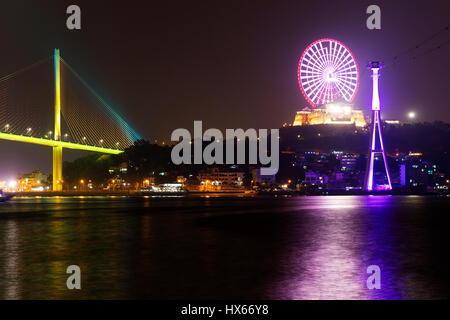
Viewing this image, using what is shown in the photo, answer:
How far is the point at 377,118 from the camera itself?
71.9 meters

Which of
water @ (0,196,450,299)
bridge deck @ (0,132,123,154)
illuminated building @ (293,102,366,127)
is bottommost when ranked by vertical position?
water @ (0,196,450,299)

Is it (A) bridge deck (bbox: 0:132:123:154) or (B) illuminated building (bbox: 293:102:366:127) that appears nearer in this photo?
(A) bridge deck (bbox: 0:132:123:154)

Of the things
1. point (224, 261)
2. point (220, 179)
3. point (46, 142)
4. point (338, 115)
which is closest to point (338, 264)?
point (224, 261)

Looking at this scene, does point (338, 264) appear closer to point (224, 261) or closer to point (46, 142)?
point (224, 261)

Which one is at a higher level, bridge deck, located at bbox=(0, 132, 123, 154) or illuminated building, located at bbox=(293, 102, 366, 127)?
illuminated building, located at bbox=(293, 102, 366, 127)

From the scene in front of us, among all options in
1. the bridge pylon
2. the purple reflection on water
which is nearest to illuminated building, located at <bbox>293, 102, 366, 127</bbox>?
the bridge pylon

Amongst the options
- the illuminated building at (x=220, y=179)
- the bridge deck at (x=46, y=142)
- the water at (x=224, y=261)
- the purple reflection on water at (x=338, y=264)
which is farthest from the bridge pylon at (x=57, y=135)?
the purple reflection on water at (x=338, y=264)

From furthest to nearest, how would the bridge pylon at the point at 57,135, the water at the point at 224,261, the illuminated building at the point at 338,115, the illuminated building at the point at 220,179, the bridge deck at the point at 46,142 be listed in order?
the illuminated building at the point at 338,115 < the illuminated building at the point at 220,179 < the bridge pylon at the point at 57,135 < the bridge deck at the point at 46,142 < the water at the point at 224,261

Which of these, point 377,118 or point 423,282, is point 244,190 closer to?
point 377,118

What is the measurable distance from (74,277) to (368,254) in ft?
28.6

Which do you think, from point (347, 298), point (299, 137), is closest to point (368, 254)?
point (347, 298)

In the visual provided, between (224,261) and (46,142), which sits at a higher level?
(46,142)

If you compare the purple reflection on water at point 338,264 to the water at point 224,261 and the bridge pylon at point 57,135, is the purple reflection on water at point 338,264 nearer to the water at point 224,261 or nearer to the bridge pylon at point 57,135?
the water at point 224,261

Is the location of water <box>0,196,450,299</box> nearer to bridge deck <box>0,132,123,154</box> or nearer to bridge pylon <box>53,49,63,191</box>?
bridge deck <box>0,132,123,154</box>
